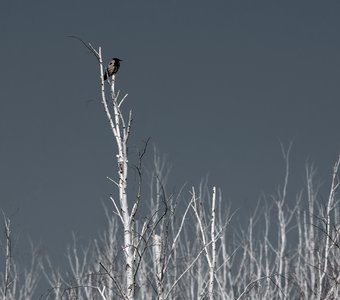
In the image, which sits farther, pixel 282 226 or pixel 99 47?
pixel 282 226

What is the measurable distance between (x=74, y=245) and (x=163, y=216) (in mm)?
13438

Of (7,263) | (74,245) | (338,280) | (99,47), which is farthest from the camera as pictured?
(74,245)

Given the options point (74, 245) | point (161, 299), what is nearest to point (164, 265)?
point (161, 299)

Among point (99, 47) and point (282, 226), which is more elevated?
point (282, 226)

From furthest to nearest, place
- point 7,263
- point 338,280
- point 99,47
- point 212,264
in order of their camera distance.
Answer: point 7,263, point 338,280, point 212,264, point 99,47

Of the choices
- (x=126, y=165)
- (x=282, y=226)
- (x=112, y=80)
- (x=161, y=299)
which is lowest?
(x=161, y=299)

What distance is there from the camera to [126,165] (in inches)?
167

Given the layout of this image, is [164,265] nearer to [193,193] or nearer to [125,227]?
[125,227]

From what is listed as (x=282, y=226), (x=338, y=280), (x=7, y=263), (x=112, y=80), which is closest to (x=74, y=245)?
(x=282, y=226)

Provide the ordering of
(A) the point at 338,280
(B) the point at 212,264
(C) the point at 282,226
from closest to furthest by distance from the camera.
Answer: (B) the point at 212,264
(A) the point at 338,280
(C) the point at 282,226

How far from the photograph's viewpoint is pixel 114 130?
4.30 meters

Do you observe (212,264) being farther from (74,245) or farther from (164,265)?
(74,245)

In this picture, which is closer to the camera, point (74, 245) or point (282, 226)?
point (282, 226)

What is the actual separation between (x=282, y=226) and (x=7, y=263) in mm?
5953
